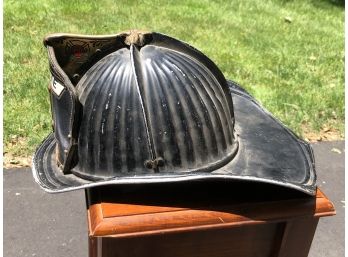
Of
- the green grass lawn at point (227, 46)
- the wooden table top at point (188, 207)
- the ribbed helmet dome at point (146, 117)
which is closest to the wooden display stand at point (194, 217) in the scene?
the wooden table top at point (188, 207)

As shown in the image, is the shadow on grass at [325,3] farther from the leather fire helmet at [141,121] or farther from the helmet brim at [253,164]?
the leather fire helmet at [141,121]

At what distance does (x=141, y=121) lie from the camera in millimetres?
1603

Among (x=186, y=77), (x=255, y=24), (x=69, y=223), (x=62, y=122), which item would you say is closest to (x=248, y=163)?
(x=186, y=77)

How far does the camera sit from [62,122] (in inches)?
66.9

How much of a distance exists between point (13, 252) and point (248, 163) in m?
1.43

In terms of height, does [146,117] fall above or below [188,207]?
above

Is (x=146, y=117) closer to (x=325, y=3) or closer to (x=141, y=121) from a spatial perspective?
(x=141, y=121)

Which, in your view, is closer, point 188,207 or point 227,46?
point 188,207

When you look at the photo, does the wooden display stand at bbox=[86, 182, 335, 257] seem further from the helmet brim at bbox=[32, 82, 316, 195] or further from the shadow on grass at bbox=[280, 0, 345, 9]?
the shadow on grass at bbox=[280, 0, 345, 9]

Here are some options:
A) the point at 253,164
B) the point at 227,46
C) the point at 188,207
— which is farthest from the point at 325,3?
the point at 188,207

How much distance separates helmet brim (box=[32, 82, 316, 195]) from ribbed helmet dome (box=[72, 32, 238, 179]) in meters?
0.06

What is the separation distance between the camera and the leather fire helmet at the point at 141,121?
1609 mm

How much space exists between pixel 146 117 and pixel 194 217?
375 mm

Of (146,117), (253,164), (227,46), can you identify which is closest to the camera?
(146,117)
